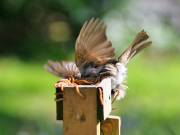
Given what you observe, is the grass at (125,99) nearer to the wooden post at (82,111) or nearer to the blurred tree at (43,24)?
the blurred tree at (43,24)

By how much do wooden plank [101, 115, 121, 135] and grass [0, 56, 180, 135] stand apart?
4.92 feet

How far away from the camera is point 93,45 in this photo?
2.60 metres

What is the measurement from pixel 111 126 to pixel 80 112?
15.7 inches

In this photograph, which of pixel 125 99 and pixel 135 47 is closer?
pixel 135 47

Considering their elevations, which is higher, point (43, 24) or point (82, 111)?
point (43, 24)

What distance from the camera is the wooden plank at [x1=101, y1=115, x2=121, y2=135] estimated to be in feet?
8.62

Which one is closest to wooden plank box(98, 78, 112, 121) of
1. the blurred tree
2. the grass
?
the grass

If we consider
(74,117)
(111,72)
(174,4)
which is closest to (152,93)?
(174,4)

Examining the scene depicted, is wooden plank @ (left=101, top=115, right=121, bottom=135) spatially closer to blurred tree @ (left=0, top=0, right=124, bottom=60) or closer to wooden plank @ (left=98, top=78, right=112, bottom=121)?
wooden plank @ (left=98, top=78, right=112, bottom=121)

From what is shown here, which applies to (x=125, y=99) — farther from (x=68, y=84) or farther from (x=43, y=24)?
(x=68, y=84)

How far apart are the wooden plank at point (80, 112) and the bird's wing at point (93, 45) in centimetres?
36

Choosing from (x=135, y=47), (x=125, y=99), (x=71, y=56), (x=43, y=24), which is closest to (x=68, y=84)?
(x=135, y=47)

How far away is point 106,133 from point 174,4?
466 cm

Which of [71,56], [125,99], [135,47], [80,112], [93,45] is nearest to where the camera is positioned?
[80,112]
